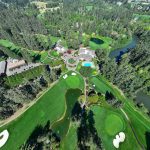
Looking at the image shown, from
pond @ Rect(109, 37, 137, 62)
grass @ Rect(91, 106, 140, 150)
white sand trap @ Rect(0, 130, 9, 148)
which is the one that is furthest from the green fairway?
pond @ Rect(109, 37, 137, 62)

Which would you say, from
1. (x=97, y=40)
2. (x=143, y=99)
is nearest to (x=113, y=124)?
(x=143, y=99)

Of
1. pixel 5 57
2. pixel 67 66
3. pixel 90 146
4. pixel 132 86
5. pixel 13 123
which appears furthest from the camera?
pixel 5 57

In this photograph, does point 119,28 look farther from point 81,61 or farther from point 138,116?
point 138,116

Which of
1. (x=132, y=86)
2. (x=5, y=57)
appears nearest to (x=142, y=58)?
(x=132, y=86)

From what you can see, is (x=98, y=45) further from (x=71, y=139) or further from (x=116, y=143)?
(x=71, y=139)

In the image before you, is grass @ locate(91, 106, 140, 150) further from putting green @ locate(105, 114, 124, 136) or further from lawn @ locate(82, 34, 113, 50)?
lawn @ locate(82, 34, 113, 50)

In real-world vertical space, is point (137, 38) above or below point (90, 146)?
below
